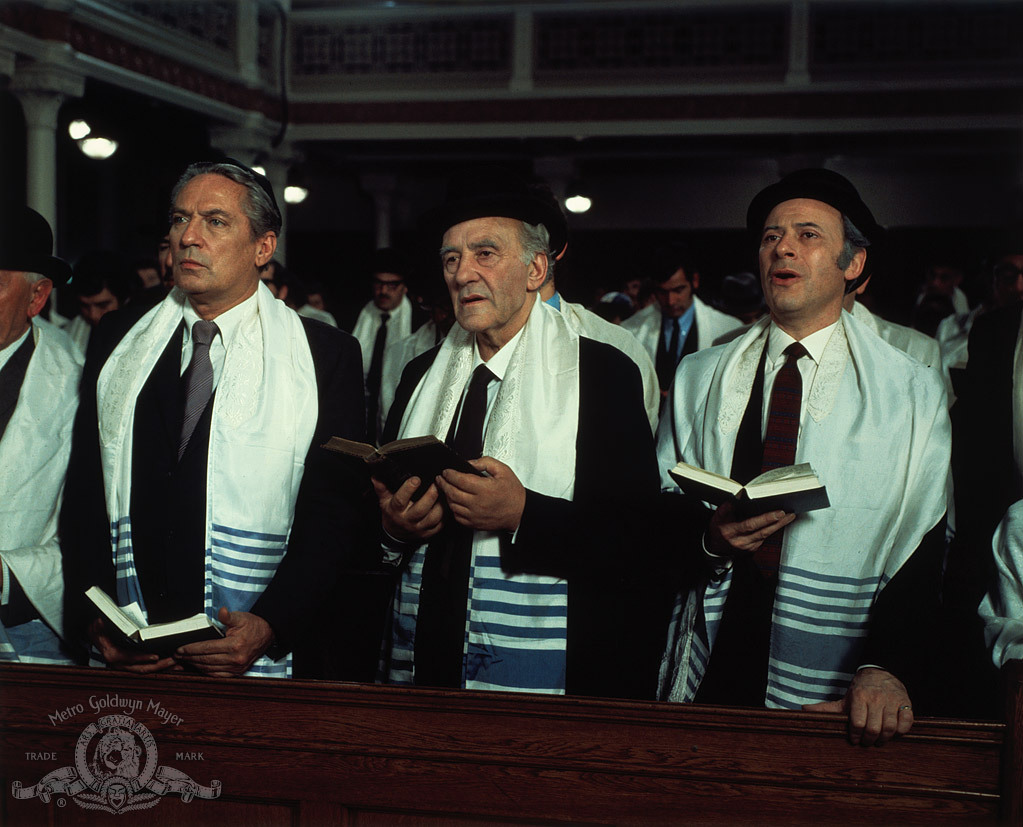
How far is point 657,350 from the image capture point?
5.96 meters

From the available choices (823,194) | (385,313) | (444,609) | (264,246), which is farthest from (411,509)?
(385,313)

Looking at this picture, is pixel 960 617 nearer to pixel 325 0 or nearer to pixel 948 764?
pixel 948 764

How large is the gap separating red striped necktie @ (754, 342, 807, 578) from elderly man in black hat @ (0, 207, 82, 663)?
1.65 meters

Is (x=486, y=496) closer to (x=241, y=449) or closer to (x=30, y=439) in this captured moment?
(x=241, y=449)

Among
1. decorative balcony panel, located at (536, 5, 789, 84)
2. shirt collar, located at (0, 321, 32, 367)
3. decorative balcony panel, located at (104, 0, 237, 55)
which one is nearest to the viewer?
shirt collar, located at (0, 321, 32, 367)

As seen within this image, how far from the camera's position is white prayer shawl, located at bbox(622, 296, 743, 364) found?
579cm

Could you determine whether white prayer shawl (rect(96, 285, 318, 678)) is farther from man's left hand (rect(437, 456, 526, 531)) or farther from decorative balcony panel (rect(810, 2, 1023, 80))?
decorative balcony panel (rect(810, 2, 1023, 80))

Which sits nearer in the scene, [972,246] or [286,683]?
[286,683]

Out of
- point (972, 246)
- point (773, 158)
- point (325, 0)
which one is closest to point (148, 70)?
point (325, 0)

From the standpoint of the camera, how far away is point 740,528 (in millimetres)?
Result: 2035

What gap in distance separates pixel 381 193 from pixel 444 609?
1345 cm

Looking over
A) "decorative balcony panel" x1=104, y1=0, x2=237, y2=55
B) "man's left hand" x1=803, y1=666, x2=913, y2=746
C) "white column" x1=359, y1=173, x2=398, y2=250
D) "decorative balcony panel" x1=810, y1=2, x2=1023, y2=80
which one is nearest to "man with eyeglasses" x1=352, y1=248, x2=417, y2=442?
"decorative balcony panel" x1=104, y1=0, x2=237, y2=55

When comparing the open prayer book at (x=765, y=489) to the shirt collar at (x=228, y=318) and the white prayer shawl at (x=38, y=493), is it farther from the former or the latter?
the white prayer shawl at (x=38, y=493)

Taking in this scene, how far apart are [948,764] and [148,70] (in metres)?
10.2
